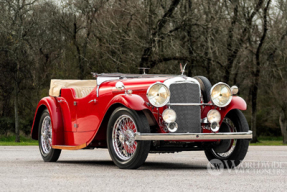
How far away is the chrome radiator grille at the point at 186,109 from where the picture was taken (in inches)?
307

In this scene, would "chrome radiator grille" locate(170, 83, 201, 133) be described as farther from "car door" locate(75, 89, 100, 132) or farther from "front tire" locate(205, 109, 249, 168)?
"car door" locate(75, 89, 100, 132)

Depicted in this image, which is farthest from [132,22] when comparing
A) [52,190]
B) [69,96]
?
[52,190]

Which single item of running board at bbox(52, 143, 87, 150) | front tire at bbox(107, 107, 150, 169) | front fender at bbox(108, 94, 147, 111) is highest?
front fender at bbox(108, 94, 147, 111)

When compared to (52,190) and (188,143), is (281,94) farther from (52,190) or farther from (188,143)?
(52,190)

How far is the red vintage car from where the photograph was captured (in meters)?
7.39

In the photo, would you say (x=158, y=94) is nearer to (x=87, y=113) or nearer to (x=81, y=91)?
(x=87, y=113)

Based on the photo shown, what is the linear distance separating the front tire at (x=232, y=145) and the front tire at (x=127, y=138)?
1.45 meters

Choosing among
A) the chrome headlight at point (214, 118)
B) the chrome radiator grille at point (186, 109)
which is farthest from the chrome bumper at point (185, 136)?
the chrome radiator grille at point (186, 109)

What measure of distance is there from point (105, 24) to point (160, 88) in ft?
57.2

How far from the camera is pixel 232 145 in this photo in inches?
326

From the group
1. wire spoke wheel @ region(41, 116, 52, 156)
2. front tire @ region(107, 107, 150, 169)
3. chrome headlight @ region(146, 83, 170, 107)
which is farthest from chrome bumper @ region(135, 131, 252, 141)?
wire spoke wheel @ region(41, 116, 52, 156)

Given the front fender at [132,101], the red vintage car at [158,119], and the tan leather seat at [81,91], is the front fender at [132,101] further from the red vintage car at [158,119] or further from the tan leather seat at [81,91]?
the tan leather seat at [81,91]

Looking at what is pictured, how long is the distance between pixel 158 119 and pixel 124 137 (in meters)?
0.57

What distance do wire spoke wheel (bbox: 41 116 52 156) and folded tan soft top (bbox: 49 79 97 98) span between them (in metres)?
0.54
